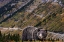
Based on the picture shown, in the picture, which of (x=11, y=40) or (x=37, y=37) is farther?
(x=37, y=37)

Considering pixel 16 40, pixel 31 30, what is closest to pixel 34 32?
pixel 31 30

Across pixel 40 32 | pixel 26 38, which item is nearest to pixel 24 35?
pixel 26 38

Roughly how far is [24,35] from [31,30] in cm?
373

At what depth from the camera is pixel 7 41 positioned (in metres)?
92.6

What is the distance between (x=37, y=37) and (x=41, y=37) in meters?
1.73

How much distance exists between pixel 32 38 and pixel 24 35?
12.3 feet

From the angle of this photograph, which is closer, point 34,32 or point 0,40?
point 0,40

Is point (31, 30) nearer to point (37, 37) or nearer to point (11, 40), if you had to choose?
point (37, 37)

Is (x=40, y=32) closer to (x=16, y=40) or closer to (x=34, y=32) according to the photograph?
(x=34, y=32)

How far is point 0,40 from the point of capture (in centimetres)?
9144

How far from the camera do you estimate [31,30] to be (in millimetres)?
101500

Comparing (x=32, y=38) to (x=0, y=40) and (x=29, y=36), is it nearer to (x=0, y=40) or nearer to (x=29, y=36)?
(x=29, y=36)

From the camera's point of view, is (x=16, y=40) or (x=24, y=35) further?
(x=24, y=35)

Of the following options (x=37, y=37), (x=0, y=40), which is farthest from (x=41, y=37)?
(x=0, y=40)
